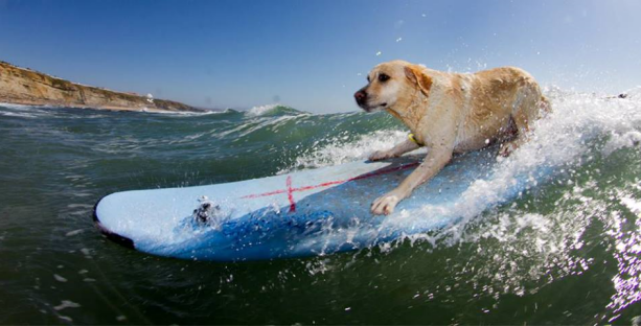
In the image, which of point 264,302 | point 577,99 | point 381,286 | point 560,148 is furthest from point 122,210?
point 577,99

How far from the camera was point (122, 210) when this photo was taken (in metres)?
3.23

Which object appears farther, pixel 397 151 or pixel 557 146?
pixel 397 151

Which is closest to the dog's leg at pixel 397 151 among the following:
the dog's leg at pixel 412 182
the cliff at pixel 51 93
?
the dog's leg at pixel 412 182

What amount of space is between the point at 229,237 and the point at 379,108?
1856 mm

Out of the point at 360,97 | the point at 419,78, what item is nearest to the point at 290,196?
the point at 360,97

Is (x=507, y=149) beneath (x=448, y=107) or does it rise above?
beneath

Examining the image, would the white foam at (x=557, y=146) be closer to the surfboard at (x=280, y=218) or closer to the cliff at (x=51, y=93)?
the surfboard at (x=280, y=218)

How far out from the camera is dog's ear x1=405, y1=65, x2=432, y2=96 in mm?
3021

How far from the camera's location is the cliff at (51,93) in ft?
92.0

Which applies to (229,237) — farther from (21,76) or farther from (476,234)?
(21,76)

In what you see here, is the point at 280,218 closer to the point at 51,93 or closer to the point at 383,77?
the point at 383,77

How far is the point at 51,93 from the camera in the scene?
33406mm

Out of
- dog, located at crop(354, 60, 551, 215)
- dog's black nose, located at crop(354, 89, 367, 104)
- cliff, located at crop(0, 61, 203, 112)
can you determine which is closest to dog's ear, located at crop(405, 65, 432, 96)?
dog, located at crop(354, 60, 551, 215)

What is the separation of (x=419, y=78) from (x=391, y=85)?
0.28 metres
